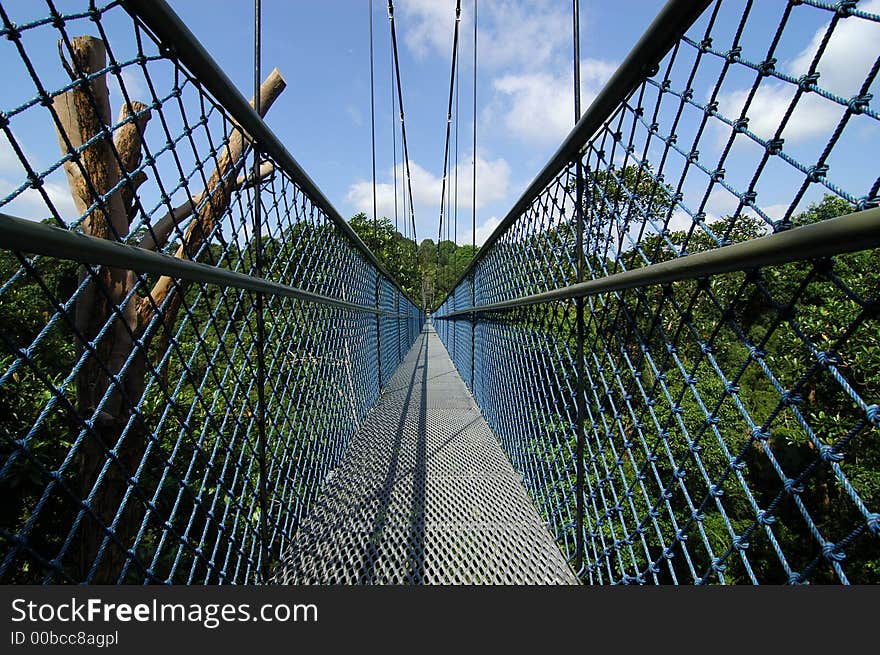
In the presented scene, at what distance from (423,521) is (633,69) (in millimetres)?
1246

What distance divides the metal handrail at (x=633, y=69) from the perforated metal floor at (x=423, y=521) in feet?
3.54

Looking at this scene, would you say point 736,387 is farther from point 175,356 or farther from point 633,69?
point 175,356

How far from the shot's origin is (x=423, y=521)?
132 centimetres

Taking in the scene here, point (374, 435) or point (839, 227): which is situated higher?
point (374, 435)

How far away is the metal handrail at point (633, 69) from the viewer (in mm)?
690

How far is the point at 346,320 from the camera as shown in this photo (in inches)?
95.0

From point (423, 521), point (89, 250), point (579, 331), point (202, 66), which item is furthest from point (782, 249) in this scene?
point (423, 521)

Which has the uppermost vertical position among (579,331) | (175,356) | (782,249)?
(175,356)

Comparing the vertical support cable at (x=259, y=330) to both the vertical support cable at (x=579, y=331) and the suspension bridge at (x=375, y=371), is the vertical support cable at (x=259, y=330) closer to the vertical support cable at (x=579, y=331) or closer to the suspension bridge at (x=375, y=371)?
the suspension bridge at (x=375, y=371)

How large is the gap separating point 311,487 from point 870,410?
1.45 meters

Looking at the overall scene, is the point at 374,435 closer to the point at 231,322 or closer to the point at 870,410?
the point at 231,322

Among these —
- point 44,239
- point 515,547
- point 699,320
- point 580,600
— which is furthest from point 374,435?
point 699,320

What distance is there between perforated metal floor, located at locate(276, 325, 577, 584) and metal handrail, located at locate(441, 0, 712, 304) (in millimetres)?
1079

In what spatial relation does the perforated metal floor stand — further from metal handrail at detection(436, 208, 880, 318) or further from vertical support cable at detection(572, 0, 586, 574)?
metal handrail at detection(436, 208, 880, 318)
